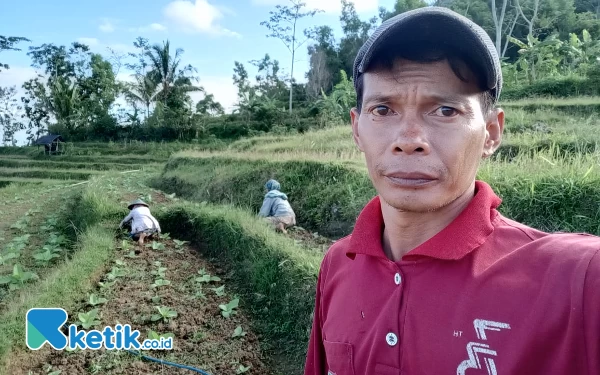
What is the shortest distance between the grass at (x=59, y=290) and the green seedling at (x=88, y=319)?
1.60 feet

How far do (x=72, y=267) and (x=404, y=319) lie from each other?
5574mm

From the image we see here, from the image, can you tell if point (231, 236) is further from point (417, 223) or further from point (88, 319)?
point (417, 223)

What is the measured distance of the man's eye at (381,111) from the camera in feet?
3.92

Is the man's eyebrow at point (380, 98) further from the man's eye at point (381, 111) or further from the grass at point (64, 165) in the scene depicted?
the grass at point (64, 165)

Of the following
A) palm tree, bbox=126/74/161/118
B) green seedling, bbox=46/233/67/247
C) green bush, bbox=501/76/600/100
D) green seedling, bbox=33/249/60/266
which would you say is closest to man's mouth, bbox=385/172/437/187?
green seedling, bbox=33/249/60/266

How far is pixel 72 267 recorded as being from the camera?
5586 mm

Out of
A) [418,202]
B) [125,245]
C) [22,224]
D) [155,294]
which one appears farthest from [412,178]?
[22,224]

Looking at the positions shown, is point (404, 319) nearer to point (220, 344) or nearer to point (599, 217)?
point (220, 344)

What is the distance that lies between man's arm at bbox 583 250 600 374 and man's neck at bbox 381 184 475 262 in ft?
1.23

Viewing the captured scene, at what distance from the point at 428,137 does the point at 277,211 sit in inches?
255

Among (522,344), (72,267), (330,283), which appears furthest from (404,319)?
(72,267)

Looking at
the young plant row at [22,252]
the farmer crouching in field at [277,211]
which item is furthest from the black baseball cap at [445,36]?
the young plant row at [22,252]

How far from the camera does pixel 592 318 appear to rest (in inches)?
33.8

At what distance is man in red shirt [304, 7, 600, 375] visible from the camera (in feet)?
2.96
